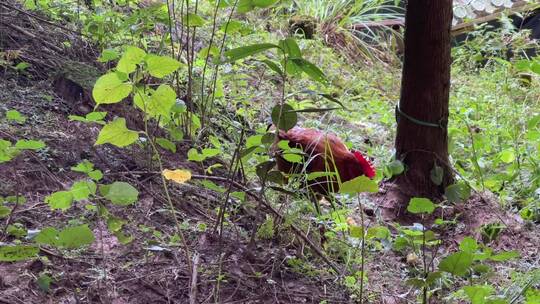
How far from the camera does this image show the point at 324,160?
6.73 ft

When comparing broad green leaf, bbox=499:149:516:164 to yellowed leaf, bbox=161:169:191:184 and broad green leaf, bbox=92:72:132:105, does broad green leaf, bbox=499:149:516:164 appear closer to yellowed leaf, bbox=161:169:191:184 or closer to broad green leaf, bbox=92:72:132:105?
yellowed leaf, bbox=161:169:191:184

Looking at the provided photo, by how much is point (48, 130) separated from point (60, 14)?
106 cm

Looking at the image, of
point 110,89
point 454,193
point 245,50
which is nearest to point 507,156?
point 454,193

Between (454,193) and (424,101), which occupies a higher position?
(424,101)

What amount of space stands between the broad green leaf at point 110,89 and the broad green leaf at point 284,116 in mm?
392

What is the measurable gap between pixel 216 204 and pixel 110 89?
666 millimetres

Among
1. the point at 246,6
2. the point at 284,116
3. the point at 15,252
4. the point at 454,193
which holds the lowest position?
the point at 454,193

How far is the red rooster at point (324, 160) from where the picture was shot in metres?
2.04

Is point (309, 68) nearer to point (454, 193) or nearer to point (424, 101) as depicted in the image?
point (454, 193)

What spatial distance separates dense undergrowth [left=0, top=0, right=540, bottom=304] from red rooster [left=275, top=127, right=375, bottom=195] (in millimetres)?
87

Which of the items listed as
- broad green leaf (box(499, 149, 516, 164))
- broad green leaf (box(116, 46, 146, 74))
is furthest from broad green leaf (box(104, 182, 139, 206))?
broad green leaf (box(499, 149, 516, 164))

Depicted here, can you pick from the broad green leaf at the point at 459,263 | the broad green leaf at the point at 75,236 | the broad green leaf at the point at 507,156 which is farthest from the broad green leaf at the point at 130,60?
the broad green leaf at the point at 507,156

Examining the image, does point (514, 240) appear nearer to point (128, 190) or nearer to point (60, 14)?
point (128, 190)

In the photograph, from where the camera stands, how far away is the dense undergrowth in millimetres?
1320
